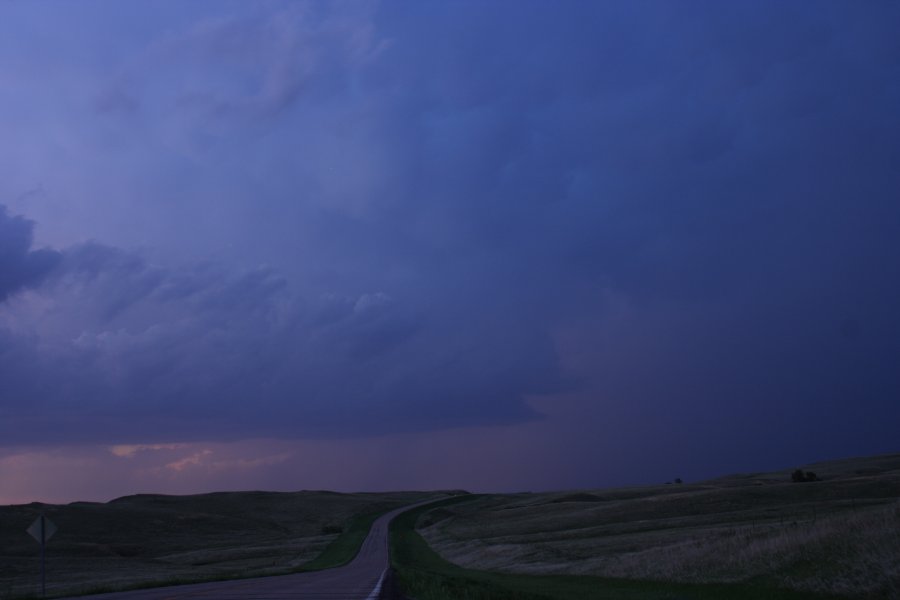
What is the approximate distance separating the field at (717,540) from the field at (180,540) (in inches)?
548

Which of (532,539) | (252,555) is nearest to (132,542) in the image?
(252,555)

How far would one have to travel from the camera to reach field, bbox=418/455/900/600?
19.5 m

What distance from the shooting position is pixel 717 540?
29469mm

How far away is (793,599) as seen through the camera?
1914cm

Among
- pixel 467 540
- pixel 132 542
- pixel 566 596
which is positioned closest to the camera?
pixel 566 596

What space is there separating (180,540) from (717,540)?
266ft

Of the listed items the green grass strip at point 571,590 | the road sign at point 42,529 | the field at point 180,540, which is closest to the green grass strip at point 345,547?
the field at point 180,540

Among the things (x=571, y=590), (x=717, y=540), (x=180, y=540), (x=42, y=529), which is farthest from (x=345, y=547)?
(x=571, y=590)

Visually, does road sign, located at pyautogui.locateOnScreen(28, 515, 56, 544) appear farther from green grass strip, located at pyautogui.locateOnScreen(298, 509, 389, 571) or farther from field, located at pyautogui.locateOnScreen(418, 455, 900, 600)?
field, located at pyautogui.locateOnScreen(418, 455, 900, 600)

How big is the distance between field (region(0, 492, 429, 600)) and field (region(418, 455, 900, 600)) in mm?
13914

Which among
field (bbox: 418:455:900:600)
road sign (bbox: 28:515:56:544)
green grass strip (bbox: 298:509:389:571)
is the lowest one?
green grass strip (bbox: 298:509:389:571)

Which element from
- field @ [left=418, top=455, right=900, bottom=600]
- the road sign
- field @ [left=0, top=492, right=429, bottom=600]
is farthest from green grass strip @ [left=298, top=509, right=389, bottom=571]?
the road sign

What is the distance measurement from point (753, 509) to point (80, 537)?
76395mm

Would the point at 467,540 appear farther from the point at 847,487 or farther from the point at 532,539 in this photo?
the point at 847,487
